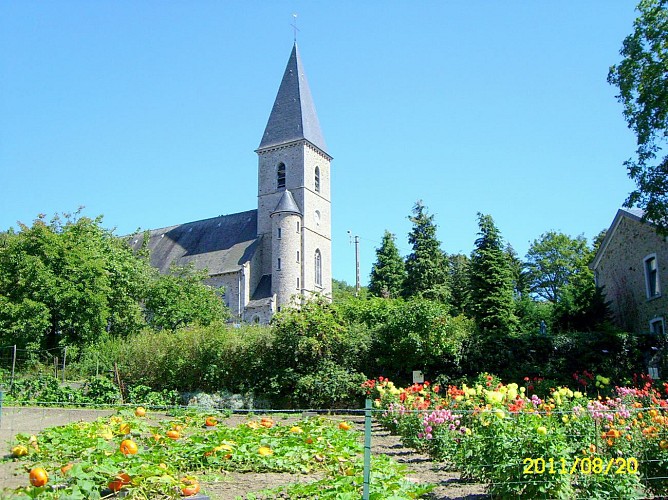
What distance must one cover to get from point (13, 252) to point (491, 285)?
24.1m

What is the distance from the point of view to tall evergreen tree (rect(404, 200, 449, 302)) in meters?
46.2

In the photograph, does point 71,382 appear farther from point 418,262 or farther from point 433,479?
point 418,262

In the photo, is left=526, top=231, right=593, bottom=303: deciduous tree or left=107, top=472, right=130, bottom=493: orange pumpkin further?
left=526, top=231, right=593, bottom=303: deciduous tree

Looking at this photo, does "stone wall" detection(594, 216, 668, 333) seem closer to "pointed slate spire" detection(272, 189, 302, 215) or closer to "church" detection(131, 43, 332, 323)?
"church" detection(131, 43, 332, 323)

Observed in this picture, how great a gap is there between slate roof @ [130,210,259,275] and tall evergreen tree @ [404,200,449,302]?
12.9 meters

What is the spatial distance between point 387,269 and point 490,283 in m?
20.9

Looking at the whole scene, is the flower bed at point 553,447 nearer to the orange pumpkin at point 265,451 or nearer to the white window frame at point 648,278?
the orange pumpkin at point 265,451

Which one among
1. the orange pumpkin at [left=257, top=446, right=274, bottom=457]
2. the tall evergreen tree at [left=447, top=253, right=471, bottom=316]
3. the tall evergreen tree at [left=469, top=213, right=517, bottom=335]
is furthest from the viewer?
the tall evergreen tree at [left=447, top=253, right=471, bottom=316]

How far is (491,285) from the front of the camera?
3491 cm

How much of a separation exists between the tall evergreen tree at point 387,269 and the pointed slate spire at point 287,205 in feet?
32.0

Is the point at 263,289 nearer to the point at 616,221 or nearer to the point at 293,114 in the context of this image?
the point at 293,114

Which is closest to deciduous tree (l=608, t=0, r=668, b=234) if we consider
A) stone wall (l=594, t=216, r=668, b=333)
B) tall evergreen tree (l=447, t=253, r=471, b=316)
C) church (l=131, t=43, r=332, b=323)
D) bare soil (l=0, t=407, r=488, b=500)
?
stone wall (l=594, t=216, r=668, b=333)

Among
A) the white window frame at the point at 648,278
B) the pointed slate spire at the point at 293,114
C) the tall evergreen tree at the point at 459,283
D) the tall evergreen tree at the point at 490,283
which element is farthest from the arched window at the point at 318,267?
the white window frame at the point at 648,278

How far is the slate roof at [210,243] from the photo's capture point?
50969 millimetres
